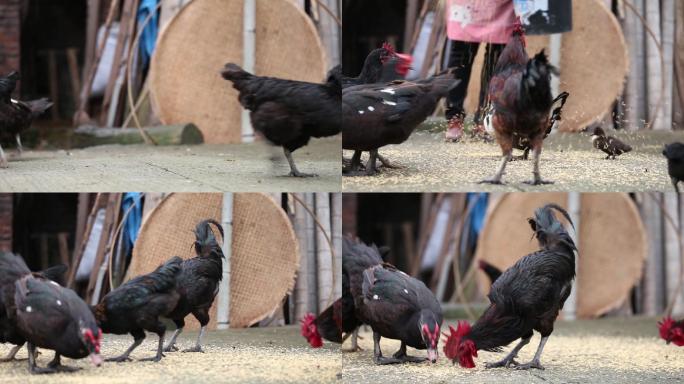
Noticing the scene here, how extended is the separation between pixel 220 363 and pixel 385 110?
1455 mm

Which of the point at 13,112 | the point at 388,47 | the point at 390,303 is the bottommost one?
the point at 390,303

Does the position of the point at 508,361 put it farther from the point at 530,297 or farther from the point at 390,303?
the point at 390,303

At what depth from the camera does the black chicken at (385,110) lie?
18.8 feet

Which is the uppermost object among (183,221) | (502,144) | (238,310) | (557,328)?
(502,144)

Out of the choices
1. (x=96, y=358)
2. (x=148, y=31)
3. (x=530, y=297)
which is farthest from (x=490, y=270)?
(x=96, y=358)

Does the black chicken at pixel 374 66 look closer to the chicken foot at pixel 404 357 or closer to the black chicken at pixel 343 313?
the black chicken at pixel 343 313

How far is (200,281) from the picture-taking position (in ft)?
19.3

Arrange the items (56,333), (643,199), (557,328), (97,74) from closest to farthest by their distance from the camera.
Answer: (56,333) → (97,74) → (557,328) → (643,199)

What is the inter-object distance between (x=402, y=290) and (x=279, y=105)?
3.56ft

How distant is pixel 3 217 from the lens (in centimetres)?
596

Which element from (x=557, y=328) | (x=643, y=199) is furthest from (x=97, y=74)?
(x=643, y=199)

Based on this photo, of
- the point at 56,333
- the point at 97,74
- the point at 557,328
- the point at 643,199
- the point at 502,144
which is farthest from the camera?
the point at 643,199

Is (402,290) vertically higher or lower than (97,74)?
lower

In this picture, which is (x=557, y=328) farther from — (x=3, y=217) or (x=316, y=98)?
(x=3, y=217)
